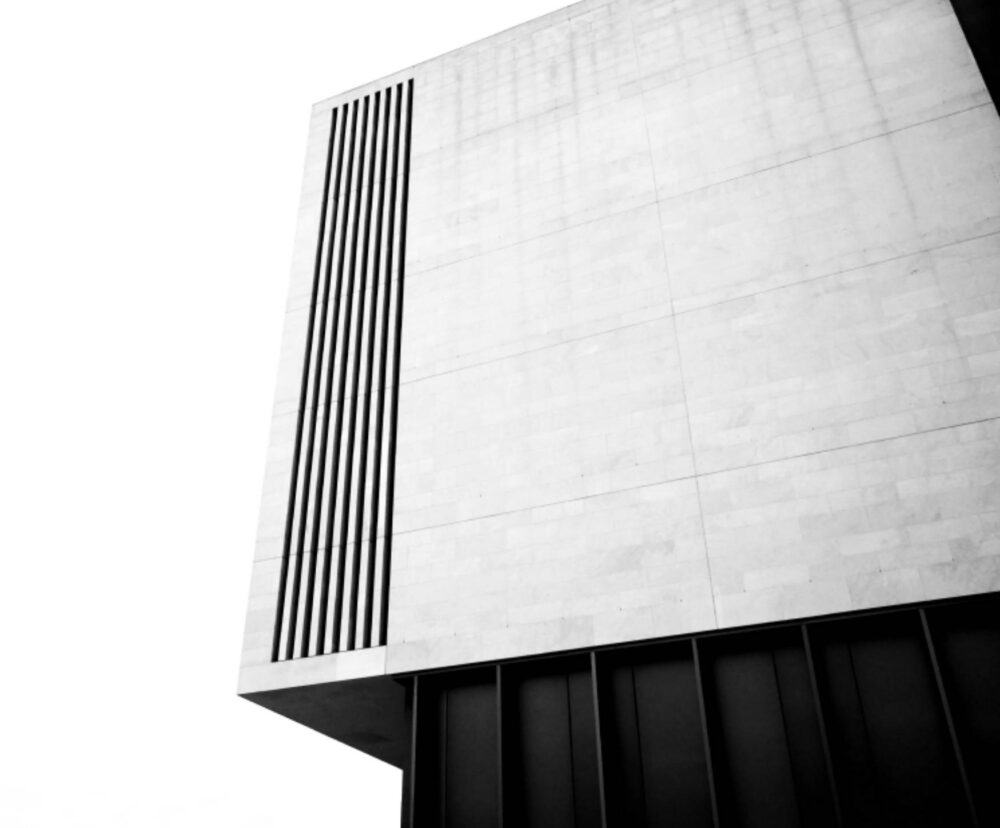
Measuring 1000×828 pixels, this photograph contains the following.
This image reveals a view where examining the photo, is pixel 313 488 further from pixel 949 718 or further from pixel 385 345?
pixel 949 718

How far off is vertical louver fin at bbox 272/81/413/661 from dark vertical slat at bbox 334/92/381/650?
0.08 ft

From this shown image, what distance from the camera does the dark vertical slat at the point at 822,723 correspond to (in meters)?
13.3

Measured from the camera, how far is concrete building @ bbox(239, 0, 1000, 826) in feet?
47.3

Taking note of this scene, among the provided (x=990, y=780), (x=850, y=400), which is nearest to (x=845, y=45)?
(x=850, y=400)

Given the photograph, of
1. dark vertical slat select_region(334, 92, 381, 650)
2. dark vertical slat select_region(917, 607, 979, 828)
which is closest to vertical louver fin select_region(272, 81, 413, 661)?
dark vertical slat select_region(334, 92, 381, 650)

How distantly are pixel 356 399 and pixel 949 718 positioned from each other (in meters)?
13.6

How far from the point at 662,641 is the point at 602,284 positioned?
7.84 meters

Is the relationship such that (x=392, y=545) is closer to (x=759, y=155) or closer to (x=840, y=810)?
(x=840, y=810)

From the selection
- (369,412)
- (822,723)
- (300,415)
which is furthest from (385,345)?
(822,723)

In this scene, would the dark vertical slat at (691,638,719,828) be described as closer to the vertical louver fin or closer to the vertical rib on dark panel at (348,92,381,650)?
the vertical louver fin

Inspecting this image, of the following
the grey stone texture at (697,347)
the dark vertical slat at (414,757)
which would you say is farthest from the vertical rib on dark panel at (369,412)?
the dark vertical slat at (414,757)

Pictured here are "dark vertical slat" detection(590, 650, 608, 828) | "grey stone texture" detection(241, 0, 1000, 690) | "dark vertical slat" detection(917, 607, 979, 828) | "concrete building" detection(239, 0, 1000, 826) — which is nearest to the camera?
"dark vertical slat" detection(917, 607, 979, 828)

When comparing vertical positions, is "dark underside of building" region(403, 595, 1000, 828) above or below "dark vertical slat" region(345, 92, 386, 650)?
below

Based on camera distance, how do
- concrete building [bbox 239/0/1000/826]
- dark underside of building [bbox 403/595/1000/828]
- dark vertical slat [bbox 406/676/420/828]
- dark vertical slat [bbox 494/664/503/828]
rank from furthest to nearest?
dark vertical slat [bbox 406/676/420/828] < dark vertical slat [bbox 494/664/503/828] < concrete building [bbox 239/0/1000/826] < dark underside of building [bbox 403/595/1000/828]
